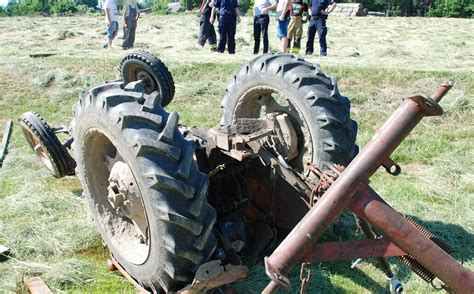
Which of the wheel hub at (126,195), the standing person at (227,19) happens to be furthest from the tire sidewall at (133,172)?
the standing person at (227,19)

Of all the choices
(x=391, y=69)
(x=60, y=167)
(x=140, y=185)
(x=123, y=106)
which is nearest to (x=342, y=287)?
(x=140, y=185)

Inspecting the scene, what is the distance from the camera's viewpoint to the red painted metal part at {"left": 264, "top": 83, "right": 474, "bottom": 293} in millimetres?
2277

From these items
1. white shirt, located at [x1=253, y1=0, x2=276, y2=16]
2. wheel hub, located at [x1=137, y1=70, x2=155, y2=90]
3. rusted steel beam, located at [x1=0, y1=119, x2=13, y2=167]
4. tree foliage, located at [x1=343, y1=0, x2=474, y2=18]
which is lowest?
tree foliage, located at [x1=343, y1=0, x2=474, y2=18]

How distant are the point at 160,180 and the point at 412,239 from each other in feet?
4.39

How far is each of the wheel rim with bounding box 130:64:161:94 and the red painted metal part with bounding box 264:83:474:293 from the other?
346 cm

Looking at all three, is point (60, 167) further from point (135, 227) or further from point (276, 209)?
point (276, 209)

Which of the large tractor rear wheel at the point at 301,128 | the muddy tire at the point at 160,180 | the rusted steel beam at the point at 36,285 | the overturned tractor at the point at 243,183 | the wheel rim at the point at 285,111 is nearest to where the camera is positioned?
the overturned tractor at the point at 243,183

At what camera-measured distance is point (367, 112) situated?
7.62 m

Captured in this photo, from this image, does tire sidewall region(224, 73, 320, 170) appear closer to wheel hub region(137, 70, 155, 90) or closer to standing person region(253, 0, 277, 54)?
wheel hub region(137, 70, 155, 90)

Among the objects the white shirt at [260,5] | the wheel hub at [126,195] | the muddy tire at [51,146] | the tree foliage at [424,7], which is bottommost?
the tree foliage at [424,7]

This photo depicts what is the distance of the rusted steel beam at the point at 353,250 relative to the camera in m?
2.49

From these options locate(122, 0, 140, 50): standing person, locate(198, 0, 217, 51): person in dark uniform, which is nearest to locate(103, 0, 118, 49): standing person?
locate(122, 0, 140, 50): standing person

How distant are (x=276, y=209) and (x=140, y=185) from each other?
1.34 meters

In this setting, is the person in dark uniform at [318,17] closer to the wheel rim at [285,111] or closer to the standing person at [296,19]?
the standing person at [296,19]
